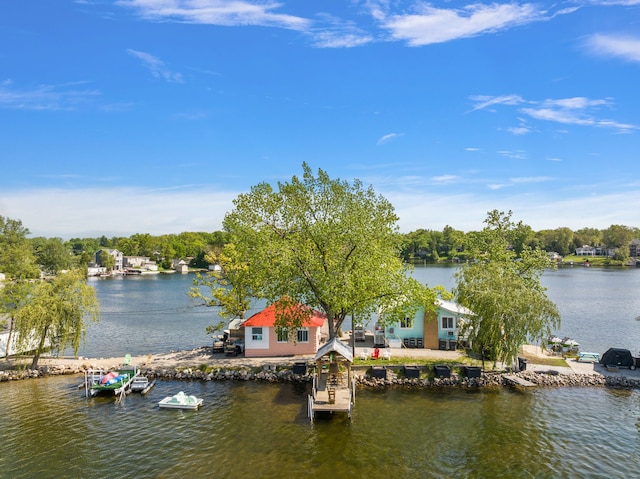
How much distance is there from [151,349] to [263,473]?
26.3 m

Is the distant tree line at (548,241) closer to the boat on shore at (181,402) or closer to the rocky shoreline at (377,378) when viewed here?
the rocky shoreline at (377,378)

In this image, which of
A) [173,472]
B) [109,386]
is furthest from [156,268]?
[173,472]

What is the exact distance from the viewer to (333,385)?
25328 mm

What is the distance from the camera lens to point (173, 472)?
1792 cm

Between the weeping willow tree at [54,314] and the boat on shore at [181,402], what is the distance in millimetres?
10520

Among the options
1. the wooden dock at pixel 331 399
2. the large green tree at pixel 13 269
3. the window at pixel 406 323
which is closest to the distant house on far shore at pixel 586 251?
the window at pixel 406 323

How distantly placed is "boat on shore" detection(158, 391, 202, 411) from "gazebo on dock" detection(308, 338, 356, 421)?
22.4 ft

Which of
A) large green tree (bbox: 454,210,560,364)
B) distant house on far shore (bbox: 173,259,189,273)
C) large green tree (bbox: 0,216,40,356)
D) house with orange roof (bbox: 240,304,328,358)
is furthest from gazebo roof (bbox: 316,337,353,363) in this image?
distant house on far shore (bbox: 173,259,189,273)

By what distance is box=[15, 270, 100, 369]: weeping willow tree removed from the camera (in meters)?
29.6

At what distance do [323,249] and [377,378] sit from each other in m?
9.64

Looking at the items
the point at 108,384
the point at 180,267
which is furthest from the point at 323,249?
the point at 180,267

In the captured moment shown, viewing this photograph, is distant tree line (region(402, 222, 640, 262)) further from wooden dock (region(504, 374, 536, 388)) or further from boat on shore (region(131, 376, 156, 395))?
boat on shore (region(131, 376, 156, 395))

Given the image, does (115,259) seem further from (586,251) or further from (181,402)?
(586,251)

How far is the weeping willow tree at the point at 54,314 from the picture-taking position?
29.6 metres
